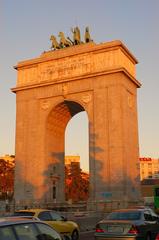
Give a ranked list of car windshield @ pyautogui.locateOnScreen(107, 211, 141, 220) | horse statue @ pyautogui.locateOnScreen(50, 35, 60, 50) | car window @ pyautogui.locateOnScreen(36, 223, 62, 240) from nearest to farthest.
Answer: car window @ pyautogui.locateOnScreen(36, 223, 62, 240)
car windshield @ pyautogui.locateOnScreen(107, 211, 141, 220)
horse statue @ pyautogui.locateOnScreen(50, 35, 60, 50)

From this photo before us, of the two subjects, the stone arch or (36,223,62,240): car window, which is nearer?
(36,223,62,240): car window

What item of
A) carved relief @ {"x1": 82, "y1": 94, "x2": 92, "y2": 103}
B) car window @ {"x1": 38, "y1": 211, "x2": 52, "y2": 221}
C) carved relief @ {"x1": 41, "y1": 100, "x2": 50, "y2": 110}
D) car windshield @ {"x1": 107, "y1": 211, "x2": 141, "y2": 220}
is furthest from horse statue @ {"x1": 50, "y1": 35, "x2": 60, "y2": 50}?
car windshield @ {"x1": 107, "y1": 211, "x2": 141, "y2": 220}

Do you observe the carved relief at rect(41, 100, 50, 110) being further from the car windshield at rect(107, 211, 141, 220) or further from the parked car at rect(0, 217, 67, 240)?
the parked car at rect(0, 217, 67, 240)

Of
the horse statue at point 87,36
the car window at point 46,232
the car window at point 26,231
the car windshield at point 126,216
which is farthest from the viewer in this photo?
the horse statue at point 87,36

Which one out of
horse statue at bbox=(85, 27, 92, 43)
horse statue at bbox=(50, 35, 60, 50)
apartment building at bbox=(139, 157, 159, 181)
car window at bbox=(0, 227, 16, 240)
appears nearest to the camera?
car window at bbox=(0, 227, 16, 240)

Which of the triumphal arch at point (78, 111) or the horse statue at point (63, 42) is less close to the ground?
the horse statue at point (63, 42)

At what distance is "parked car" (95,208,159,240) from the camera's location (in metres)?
13.0

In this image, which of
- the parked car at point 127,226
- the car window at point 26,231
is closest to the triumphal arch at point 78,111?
the parked car at point 127,226

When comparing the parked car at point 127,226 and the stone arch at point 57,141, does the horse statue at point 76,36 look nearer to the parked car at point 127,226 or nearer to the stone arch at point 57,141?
the stone arch at point 57,141

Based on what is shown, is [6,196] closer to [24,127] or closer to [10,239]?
[24,127]

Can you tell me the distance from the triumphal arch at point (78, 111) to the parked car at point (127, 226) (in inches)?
1069

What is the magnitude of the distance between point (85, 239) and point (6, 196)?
217ft

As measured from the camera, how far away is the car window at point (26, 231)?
6367mm

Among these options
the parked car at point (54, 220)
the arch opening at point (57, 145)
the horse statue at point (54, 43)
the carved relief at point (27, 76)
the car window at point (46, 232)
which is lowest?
the parked car at point (54, 220)
